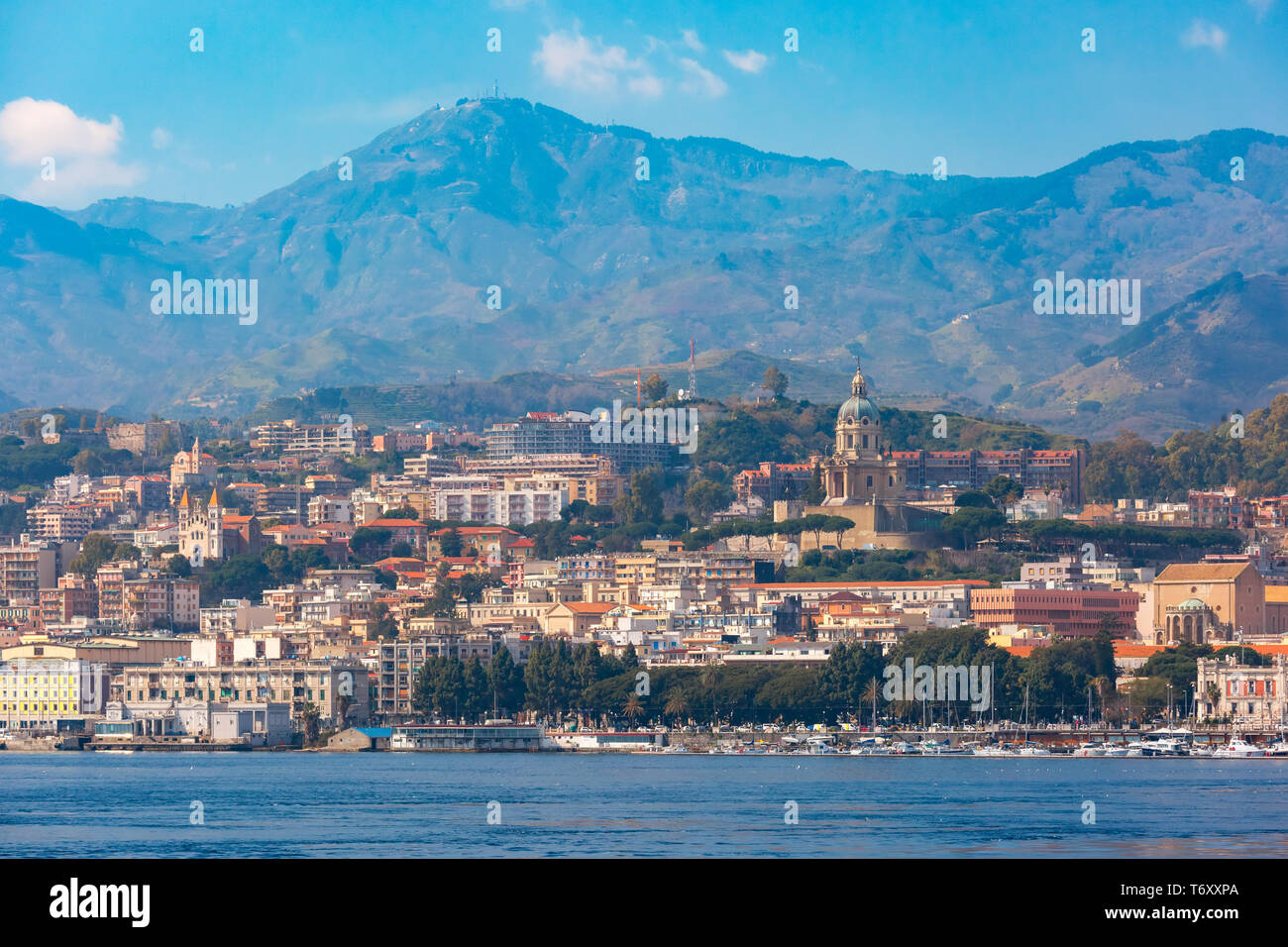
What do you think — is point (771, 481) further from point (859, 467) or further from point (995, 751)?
point (995, 751)

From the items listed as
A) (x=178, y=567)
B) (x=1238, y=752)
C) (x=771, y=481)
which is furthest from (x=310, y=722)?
(x=771, y=481)

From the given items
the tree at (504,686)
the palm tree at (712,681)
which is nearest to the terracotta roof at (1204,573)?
the palm tree at (712,681)

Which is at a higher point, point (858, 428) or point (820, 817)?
point (858, 428)

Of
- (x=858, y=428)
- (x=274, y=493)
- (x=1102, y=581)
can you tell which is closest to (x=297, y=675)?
(x=1102, y=581)

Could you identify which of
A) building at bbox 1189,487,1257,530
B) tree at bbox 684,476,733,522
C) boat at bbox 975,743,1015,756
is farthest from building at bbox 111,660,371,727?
building at bbox 1189,487,1257,530

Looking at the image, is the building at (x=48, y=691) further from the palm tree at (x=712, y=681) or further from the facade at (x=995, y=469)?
the facade at (x=995, y=469)
